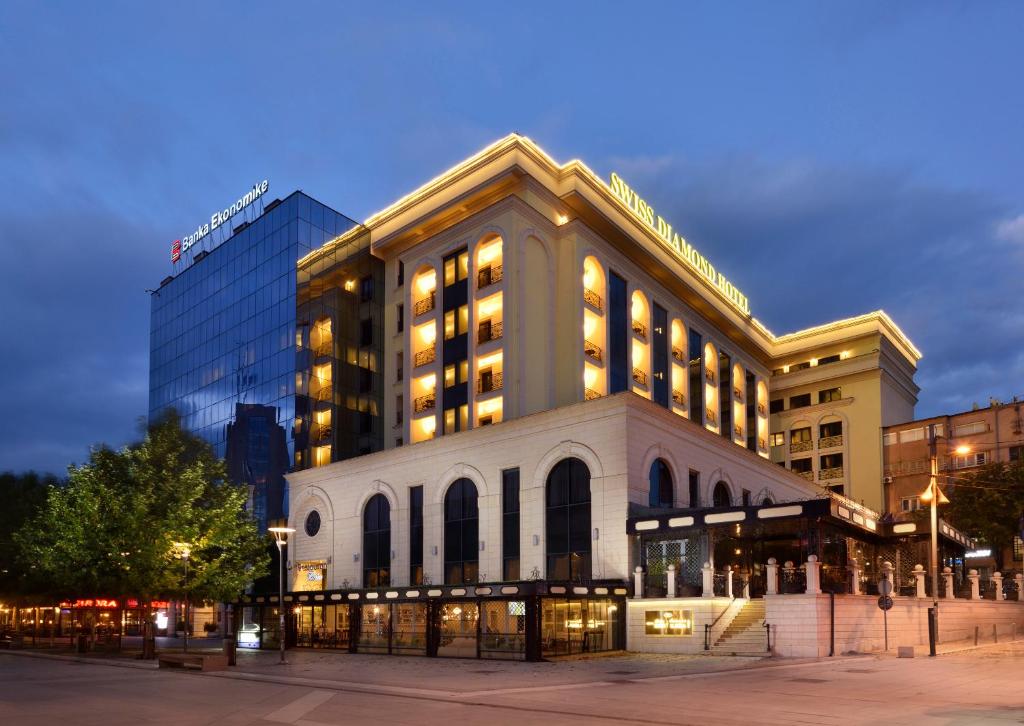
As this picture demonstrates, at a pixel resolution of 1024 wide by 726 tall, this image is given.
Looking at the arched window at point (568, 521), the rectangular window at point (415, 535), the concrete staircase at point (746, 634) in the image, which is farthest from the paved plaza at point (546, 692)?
the rectangular window at point (415, 535)

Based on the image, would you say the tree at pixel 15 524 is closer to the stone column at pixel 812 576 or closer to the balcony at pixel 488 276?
the balcony at pixel 488 276

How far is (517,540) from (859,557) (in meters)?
18.8

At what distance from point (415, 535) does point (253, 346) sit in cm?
2435

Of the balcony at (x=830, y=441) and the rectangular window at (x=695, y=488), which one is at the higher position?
the balcony at (x=830, y=441)

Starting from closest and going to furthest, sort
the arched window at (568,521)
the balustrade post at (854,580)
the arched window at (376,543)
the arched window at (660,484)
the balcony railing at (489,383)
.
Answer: the balustrade post at (854,580), the arched window at (568,521), the arched window at (660,484), the arched window at (376,543), the balcony railing at (489,383)

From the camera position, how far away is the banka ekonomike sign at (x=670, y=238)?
68.4 meters

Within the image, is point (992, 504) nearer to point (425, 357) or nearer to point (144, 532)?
point (425, 357)

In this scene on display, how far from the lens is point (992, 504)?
7119 centimetres

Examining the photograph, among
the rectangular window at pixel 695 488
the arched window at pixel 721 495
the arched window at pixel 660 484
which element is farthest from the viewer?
the arched window at pixel 721 495

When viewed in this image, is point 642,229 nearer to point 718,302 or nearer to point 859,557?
point 718,302

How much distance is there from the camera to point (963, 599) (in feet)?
170

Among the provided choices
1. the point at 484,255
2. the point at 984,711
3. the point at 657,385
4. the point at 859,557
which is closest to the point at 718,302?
the point at 657,385

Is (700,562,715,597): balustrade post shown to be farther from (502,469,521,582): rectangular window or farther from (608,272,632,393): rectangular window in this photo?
(608,272,632,393): rectangular window

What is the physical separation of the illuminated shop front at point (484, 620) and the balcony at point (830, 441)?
56331mm
